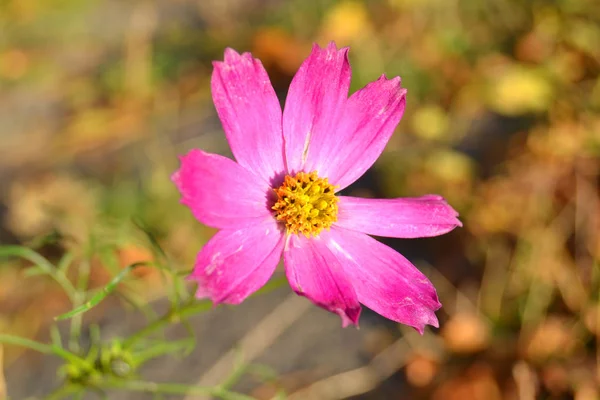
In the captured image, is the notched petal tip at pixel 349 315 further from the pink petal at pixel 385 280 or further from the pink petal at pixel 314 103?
the pink petal at pixel 314 103

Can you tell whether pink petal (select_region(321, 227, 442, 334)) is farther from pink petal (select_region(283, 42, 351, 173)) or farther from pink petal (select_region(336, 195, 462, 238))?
pink petal (select_region(283, 42, 351, 173))

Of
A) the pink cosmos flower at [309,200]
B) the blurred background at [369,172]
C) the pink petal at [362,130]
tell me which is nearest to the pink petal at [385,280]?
the pink cosmos flower at [309,200]

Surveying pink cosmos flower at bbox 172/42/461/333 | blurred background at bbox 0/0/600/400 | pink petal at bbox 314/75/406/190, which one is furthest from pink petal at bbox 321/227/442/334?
blurred background at bbox 0/0/600/400

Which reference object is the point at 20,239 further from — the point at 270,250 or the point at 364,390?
the point at 270,250

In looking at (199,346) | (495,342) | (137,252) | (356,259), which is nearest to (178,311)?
(356,259)

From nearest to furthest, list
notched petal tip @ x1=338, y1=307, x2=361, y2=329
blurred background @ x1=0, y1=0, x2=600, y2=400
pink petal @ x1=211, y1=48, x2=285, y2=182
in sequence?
1. notched petal tip @ x1=338, y1=307, x2=361, y2=329
2. pink petal @ x1=211, y1=48, x2=285, y2=182
3. blurred background @ x1=0, y1=0, x2=600, y2=400

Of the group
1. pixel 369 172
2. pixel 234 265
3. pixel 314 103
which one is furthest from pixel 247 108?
pixel 369 172

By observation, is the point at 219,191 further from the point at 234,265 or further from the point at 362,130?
the point at 362,130
